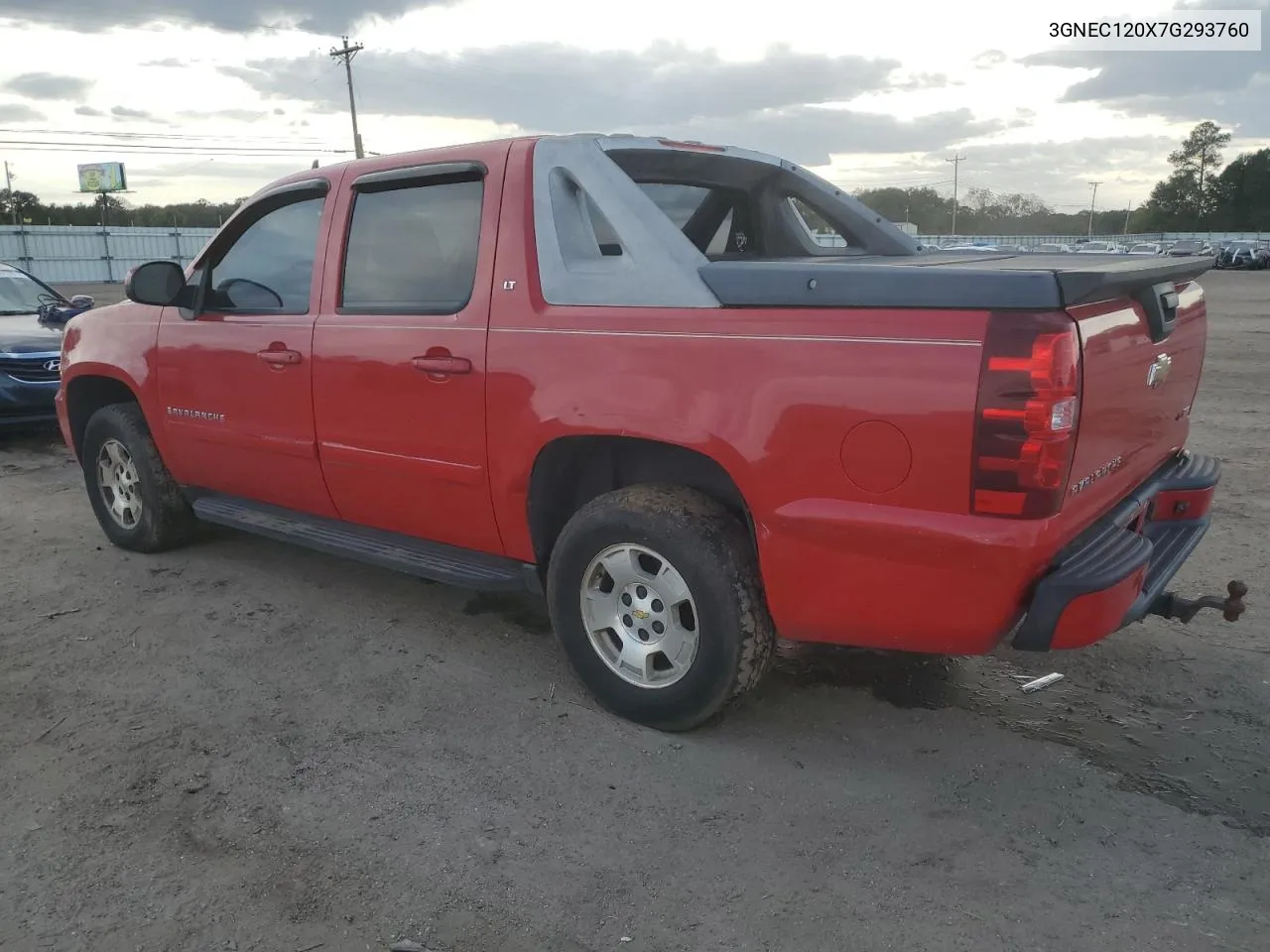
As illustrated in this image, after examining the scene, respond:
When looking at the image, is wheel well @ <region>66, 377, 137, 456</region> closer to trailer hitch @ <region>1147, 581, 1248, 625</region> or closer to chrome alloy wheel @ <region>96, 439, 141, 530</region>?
chrome alloy wheel @ <region>96, 439, 141, 530</region>

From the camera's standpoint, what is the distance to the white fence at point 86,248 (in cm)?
3900

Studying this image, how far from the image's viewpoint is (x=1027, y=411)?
94.7 inches

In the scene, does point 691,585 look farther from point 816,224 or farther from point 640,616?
point 816,224

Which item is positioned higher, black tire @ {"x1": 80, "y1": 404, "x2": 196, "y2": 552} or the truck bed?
the truck bed

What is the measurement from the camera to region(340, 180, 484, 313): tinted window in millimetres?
3580

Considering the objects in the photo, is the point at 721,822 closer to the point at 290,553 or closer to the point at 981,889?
the point at 981,889

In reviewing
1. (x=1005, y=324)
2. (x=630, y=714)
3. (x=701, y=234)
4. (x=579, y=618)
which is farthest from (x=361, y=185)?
(x=1005, y=324)

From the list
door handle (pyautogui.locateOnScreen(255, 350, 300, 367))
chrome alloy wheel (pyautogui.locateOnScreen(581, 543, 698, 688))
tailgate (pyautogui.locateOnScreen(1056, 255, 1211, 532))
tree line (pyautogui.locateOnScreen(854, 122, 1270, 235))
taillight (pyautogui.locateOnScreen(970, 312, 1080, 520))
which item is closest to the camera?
taillight (pyautogui.locateOnScreen(970, 312, 1080, 520))

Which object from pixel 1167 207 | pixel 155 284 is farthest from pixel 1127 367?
pixel 1167 207

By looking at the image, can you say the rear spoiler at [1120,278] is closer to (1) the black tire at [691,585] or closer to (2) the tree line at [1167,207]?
(1) the black tire at [691,585]

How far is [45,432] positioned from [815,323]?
8.80m

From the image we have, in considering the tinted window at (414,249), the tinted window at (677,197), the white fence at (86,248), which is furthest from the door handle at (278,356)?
the white fence at (86,248)

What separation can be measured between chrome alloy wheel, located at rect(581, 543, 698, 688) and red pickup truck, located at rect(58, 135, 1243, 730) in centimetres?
1

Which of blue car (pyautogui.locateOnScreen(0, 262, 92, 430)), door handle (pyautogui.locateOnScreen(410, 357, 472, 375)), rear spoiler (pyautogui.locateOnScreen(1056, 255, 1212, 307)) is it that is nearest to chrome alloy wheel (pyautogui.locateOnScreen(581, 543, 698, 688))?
door handle (pyautogui.locateOnScreen(410, 357, 472, 375))
